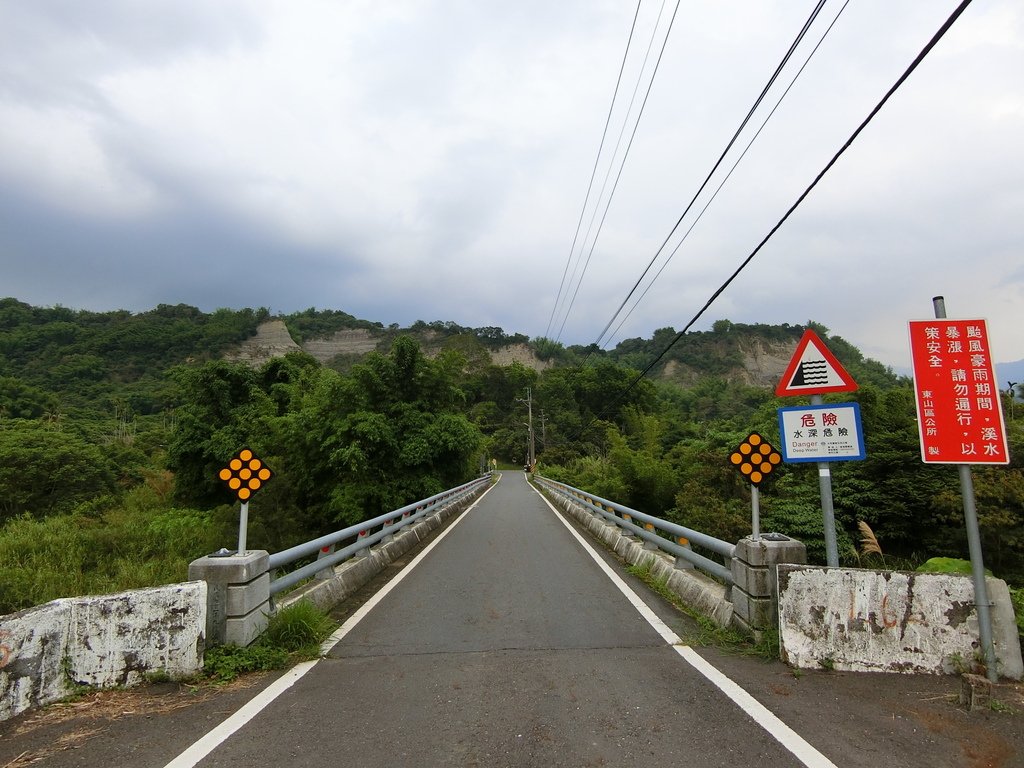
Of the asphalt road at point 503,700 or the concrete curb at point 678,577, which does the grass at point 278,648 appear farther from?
the concrete curb at point 678,577

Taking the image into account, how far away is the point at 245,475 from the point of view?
5297 mm

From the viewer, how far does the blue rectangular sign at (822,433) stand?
5.17 meters

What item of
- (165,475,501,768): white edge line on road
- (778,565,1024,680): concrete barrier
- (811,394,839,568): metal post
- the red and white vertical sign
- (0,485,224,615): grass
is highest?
the red and white vertical sign

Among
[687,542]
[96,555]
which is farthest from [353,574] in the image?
[96,555]

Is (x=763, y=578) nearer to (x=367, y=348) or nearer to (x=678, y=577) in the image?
(x=678, y=577)

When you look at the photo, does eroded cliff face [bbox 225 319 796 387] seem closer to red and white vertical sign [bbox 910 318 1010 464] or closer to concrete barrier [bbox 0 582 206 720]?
red and white vertical sign [bbox 910 318 1010 464]

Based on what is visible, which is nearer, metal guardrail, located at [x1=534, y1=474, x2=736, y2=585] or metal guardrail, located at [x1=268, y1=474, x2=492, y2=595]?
metal guardrail, located at [x1=268, y1=474, x2=492, y2=595]

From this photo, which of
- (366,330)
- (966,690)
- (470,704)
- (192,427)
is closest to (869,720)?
(966,690)

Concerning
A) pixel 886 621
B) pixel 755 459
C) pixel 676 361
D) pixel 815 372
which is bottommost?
pixel 886 621

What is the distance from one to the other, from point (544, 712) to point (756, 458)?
319cm

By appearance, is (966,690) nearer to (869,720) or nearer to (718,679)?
(869,720)

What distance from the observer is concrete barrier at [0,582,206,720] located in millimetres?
3801

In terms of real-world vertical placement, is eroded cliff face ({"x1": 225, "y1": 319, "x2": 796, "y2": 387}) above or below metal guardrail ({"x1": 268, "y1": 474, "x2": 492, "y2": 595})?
above

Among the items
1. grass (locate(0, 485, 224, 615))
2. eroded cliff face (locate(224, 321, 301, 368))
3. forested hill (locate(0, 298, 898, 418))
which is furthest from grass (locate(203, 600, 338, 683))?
eroded cliff face (locate(224, 321, 301, 368))
